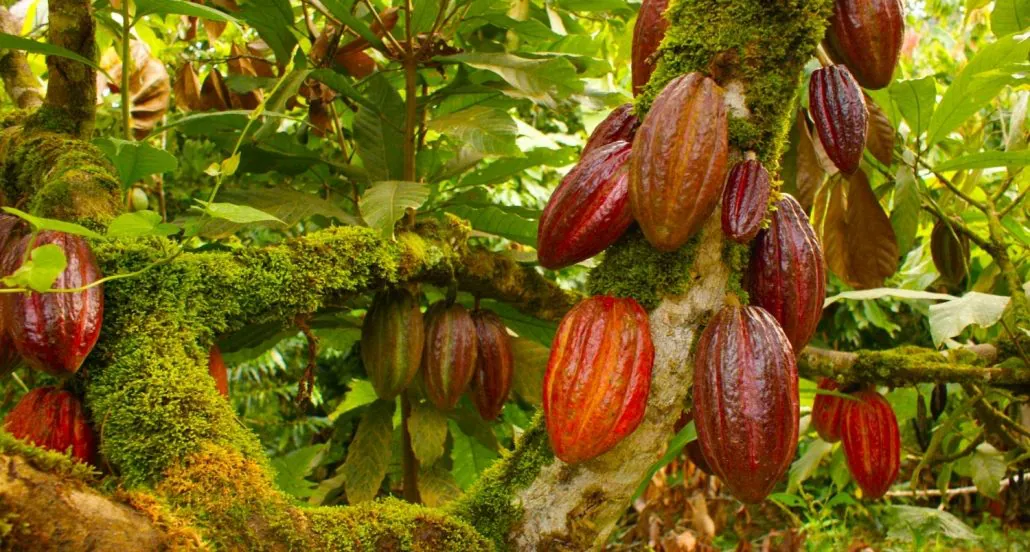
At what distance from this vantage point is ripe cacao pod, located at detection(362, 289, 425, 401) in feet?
4.02

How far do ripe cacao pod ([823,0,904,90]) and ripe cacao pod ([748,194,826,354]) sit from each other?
8.5 inches

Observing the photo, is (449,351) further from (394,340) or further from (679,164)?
(679,164)

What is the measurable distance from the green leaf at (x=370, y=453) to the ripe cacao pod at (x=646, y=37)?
0.76 meters

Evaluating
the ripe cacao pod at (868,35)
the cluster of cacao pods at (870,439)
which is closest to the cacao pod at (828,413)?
the cluster of cacao pods at (870,439)

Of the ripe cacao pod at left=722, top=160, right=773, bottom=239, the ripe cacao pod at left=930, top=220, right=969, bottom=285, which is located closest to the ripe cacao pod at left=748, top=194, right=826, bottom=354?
the ripe cacao pod at left=722, top=160, right=773, bottom=239

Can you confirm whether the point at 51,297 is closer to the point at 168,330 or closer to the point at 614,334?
the point at 168,330

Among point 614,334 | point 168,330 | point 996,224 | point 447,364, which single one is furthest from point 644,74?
point 996,224

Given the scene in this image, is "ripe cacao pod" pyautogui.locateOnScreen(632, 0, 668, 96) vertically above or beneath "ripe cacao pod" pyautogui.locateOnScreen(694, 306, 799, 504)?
above

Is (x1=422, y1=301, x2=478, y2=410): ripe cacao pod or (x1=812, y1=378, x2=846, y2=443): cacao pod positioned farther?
(x1=812, y1=378, x2=846, y2=443): cacao pod

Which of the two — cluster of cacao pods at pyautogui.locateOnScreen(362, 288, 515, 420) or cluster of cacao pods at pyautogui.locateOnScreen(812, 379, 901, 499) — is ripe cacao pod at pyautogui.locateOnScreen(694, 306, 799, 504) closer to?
cluster of cacao pods at pyautogui.locateOnScreen(362, 288, 515, 420)

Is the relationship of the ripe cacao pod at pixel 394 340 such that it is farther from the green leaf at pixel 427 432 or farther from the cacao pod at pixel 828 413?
the cacao pod at pixel 828 413

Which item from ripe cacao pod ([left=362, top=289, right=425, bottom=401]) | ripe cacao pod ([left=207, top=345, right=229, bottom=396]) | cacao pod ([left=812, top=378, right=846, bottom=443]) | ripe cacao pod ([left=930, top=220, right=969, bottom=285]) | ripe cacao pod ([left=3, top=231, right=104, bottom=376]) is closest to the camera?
ripe cacao pod ([left=3, top=231, right=104, bottom=376])

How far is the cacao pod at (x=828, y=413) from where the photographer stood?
61.5 inches

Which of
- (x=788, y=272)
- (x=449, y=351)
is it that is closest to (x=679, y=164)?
(x=788, y=272)
